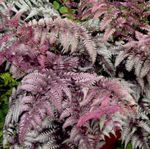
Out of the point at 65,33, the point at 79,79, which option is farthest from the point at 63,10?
the point at 79,79

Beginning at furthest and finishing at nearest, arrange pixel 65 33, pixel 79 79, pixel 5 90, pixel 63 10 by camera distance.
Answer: pixel 63 10
pixel 5 90
pixel 65 33
pixel 79 79

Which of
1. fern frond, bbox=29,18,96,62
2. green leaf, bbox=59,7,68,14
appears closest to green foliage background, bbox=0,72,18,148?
fern frond, bbox=29,18,96,62

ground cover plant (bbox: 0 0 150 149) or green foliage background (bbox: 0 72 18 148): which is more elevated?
ground cover plant (bbox: 0 0 150 149)

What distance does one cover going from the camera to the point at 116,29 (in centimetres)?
338

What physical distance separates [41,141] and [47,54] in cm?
67

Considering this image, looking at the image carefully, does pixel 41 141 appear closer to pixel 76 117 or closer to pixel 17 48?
pixel 76 117

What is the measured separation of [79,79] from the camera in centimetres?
287

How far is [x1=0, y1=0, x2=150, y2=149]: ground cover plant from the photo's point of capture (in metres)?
2.68

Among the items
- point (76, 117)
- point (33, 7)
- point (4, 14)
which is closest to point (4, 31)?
point (4, 14)

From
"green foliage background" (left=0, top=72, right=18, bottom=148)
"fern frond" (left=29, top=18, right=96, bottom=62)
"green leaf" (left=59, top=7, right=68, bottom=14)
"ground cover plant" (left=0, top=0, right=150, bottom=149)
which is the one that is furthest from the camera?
"green leaf" (left=59, top=7, right=68, bottom=14)

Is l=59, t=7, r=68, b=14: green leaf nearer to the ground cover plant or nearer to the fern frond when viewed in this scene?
the ground cover plant

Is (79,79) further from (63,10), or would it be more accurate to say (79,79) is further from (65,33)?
(63,10)

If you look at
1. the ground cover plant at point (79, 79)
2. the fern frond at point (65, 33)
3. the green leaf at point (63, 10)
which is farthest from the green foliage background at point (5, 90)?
the green leaf at point (63, 10)

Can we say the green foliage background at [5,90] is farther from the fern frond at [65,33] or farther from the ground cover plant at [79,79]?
the fern frond at [65,33]
